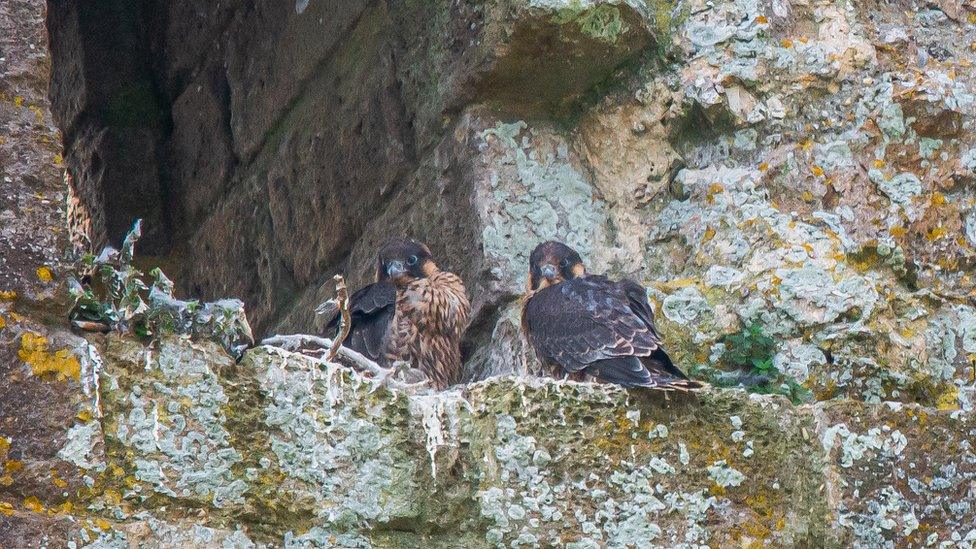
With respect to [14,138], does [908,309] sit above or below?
below

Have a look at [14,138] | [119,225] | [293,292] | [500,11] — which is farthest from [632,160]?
[119,225]

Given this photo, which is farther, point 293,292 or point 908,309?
point 293,292

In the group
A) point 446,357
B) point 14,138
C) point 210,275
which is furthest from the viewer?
point 210,275

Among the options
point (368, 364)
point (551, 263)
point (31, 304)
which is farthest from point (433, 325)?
point (31, 304)

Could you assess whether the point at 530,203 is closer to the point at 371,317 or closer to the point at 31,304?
the point at 371,317

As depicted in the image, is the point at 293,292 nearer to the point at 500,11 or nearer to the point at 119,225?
the point at 119,225

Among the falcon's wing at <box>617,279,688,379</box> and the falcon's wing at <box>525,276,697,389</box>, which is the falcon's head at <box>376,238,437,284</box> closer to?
the falcon's wing at <box>525,276,697,389</box>

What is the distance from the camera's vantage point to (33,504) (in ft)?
10.3

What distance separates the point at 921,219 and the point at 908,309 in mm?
274

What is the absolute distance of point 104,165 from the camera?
635 cm

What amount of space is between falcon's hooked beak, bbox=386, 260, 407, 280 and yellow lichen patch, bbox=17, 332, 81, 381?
5.99ft

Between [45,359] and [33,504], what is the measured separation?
0.28 metres

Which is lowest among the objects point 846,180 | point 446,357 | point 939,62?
point 446,357

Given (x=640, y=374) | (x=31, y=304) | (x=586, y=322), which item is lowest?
(x=640, y=374)
